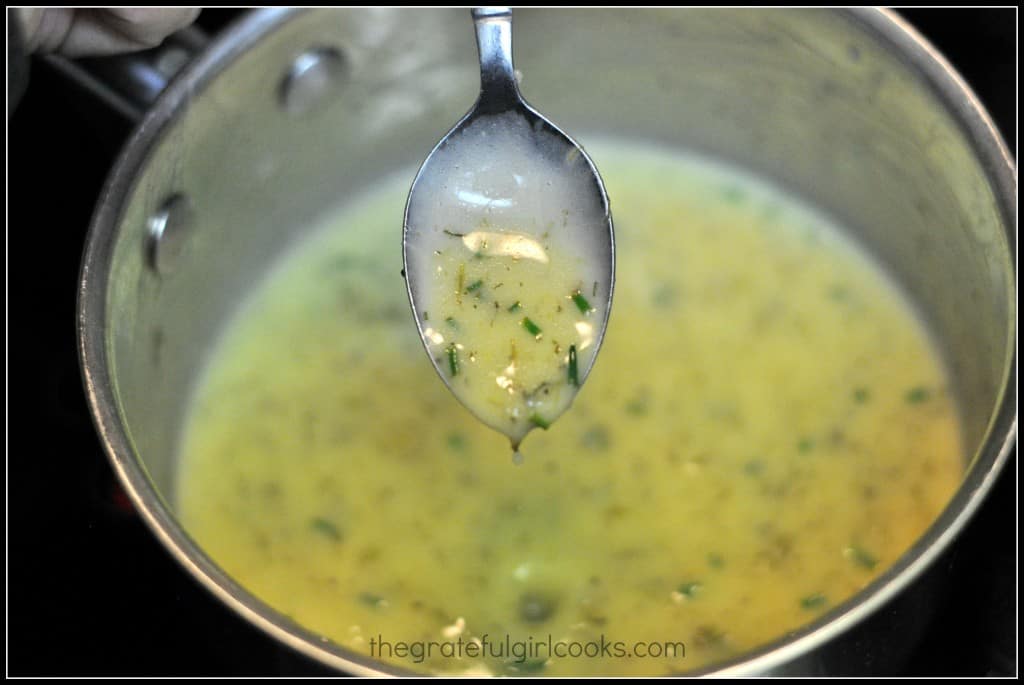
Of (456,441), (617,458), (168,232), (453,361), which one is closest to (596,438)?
(617,458)

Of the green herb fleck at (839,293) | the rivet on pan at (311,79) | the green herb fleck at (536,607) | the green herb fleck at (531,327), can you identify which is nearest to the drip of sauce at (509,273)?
the green herb fleck at (531,327)

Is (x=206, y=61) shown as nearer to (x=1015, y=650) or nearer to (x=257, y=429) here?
(x=257, y=429)

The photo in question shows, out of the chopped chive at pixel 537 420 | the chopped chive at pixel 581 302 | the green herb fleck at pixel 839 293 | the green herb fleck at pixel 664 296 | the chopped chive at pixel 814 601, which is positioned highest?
the chopped chive at pixel 581 302

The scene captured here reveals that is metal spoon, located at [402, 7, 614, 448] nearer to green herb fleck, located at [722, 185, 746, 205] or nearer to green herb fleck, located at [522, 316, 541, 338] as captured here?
green herb fleck, located at [522, 316, 541, 338]

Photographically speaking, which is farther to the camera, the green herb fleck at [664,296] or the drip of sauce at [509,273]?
the green herb fleck at [664,296]

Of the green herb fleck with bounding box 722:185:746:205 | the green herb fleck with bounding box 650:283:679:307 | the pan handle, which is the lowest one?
the green herb fleck with bounding box 650:283:679:307

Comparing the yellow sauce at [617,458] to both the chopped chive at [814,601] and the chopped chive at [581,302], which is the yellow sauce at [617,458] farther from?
the chopped chive at [581,302]

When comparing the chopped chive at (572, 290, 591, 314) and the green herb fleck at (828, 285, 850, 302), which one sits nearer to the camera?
the chopped chive at (572, 290, 591, 314)

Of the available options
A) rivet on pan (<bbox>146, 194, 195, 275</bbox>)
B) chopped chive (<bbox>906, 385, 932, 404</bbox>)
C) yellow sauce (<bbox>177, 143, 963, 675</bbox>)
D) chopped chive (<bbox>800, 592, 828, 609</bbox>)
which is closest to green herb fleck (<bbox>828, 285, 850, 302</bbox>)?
yellow sauce (<bbox>177, 143, 963, 675</bbox>)
